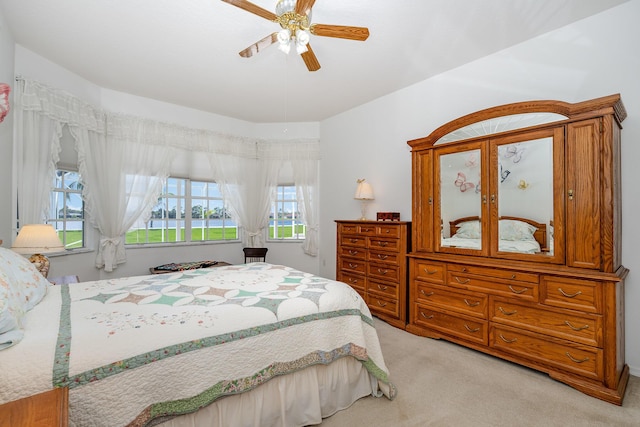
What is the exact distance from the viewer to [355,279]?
3.88 m

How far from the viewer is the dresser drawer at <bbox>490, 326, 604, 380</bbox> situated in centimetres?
206

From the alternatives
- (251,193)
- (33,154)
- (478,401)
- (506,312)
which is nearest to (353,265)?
(506,312)

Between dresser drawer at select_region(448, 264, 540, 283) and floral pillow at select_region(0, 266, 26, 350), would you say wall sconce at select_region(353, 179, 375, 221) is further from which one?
floral pillow at select_region(0, 266, 26, 350)

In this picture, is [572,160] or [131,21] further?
[131,21]

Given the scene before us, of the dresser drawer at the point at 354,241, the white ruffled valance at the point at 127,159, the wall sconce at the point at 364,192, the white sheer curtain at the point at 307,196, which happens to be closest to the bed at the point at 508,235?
the dresser drawer at the point at 354,241

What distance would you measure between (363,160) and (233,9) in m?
2.61

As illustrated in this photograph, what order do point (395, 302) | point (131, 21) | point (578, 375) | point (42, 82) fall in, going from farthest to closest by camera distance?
point (395, 302) → point (42, 82) → point (131, 21) → point (578, 375)

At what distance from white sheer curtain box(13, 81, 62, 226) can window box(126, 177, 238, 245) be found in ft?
3.92

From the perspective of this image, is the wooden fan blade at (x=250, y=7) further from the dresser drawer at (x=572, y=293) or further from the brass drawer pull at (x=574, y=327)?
the brass drawer pull at (x=574, y=327)

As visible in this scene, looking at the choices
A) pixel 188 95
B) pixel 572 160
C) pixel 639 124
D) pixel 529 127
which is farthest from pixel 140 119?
pixel 639 124

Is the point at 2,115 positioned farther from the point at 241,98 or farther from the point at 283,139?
the point at 283,139

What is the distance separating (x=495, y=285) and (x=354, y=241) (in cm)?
172

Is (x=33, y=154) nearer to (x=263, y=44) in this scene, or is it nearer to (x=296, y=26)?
(x=263, y=44)

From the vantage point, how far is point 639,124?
228 cm
